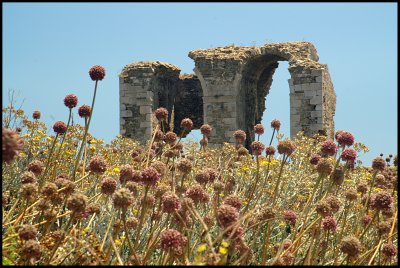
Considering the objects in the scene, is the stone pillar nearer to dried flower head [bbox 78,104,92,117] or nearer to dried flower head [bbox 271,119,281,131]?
dried flower head [bbox 271,119,281,131]

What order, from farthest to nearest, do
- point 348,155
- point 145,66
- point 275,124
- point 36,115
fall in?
point 145,66, point 36,115, point 275,124, point 348,155

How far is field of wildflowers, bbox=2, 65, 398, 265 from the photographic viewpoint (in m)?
2.32

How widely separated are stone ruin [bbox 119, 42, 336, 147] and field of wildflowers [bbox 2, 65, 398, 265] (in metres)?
9.11

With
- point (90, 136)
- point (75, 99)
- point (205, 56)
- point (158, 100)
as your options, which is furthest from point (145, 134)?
point (75, 99)

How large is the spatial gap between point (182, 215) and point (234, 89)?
14.3 metres

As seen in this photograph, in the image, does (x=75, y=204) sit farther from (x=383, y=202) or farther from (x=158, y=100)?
(x=158, y=100)

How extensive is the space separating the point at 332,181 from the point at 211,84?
1355 centimetres

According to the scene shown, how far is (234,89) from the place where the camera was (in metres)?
16.8

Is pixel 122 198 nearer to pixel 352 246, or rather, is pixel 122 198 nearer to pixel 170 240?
pixel 170 240

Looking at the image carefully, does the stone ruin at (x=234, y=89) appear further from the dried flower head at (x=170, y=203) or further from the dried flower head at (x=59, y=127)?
the dried flower head at (x=170, y=203)

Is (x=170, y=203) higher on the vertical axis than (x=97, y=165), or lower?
lower

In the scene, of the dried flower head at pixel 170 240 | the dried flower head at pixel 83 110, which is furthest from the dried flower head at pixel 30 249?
the dried flower head at pixel 83 110

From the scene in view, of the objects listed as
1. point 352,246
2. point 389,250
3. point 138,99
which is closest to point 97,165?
point 352,246

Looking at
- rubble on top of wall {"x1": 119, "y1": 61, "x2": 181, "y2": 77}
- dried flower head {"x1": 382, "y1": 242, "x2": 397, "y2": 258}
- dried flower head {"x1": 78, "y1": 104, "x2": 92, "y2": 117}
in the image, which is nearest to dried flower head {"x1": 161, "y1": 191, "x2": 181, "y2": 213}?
dried flower head {"x1": 382, "y1": 242, "x2": 397, "y2": 258}
